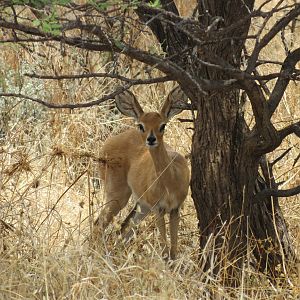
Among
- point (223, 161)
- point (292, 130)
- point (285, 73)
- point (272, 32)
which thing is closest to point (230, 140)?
point (223, 161)

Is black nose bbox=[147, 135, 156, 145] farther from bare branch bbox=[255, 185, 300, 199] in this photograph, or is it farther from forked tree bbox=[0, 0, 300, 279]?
bare branch bbox=[255, 185, 300, 199]

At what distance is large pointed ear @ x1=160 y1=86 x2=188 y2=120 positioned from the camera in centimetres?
554

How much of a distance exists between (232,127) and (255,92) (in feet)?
1.56

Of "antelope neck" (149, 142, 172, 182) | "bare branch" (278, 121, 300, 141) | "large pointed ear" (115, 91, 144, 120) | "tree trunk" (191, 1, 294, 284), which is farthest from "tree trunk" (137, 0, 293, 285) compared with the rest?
"antelope neck" (149, 142, 172, 182)

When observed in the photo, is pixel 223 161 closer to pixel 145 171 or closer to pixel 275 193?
pixel 275 193

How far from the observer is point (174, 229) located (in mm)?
5762

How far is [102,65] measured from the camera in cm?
812

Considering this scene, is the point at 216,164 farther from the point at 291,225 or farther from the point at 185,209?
the point at 185,209

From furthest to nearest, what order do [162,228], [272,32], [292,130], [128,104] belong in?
1. [128,104]
2. [162,228]
3. [292,130]
4. [272,32]

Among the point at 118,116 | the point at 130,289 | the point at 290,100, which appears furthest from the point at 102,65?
the point at 130,289

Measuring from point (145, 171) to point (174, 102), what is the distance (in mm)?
856

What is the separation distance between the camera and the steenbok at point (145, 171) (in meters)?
5.78

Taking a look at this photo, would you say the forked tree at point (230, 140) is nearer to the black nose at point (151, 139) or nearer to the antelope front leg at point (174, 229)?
the antelope front leg at point (174, 229)

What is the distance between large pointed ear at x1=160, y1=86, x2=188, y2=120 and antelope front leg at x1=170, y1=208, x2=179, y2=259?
2.23 feet
